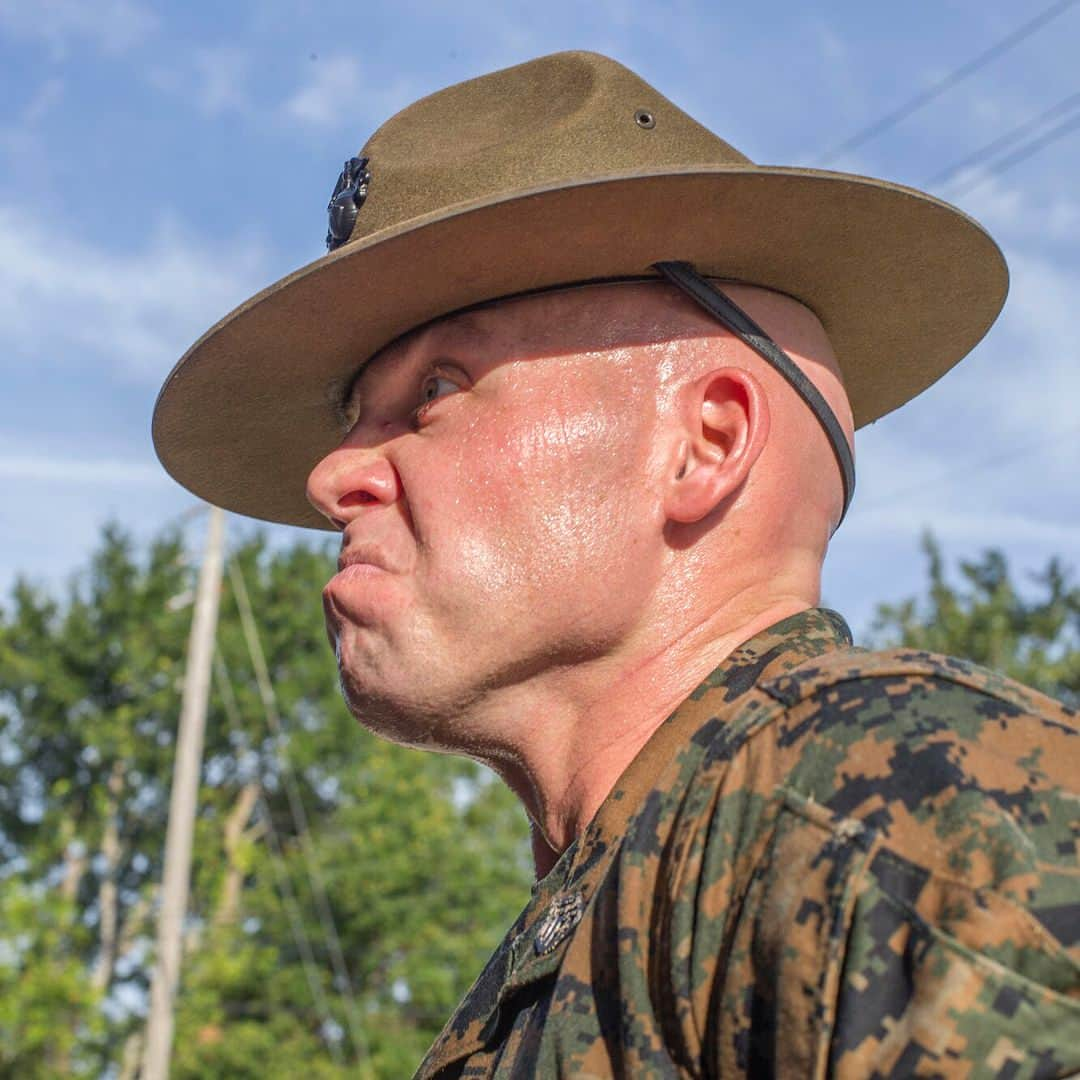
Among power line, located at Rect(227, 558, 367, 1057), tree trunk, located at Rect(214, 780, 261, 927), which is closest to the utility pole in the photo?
power line, located at Rect(227, 558, 367, 1057)

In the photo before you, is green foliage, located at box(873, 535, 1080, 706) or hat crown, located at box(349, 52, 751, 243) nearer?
hat crown, located at box(349, 52, 751, 243)

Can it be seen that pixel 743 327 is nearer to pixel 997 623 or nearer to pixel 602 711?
pixel 602 711

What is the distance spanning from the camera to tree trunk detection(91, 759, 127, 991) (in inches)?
1342

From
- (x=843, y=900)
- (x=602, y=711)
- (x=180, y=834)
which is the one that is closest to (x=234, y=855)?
(x=180, y=834)

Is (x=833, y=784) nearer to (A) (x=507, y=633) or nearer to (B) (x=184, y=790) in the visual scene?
(A) (x=507, y=633)

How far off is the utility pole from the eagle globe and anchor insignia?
18.5m

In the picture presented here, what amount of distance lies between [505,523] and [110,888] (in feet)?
114

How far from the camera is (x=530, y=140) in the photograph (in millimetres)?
2500

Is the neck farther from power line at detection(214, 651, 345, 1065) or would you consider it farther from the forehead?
power line at detection(214, 651, 345, 1065)

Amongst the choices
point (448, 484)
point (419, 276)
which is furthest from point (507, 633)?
point (419, 276)

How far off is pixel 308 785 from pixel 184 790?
16814 mm

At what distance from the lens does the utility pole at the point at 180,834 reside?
20609 mm

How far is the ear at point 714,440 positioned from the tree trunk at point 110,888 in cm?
3373

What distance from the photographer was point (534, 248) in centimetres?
244
